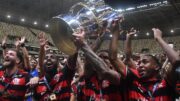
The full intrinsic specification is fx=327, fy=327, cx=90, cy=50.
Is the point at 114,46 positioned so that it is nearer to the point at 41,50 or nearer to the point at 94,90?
the point at 94,90

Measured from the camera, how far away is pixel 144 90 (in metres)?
A: 3.68

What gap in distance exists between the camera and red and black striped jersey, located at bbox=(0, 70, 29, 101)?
4.81 m

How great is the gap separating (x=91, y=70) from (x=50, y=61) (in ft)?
Answer: 2.74

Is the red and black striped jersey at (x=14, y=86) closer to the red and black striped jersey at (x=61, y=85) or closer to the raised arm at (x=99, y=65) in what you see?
the red and black striped jersey at (x=61, y=85)

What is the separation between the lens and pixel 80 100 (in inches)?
175

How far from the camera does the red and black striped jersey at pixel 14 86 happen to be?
4.81m

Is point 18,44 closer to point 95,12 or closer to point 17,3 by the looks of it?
point 95,12

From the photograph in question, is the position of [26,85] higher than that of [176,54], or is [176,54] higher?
[176,54]

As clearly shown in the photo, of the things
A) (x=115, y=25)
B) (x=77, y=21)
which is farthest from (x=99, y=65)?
(x=77, y=21)

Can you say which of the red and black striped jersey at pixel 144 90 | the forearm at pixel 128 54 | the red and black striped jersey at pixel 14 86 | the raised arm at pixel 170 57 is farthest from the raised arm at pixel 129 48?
the red and black striped jersey at pixel 14 86

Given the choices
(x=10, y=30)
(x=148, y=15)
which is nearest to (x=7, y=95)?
(x=10, y=30)

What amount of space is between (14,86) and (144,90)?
2.10 metres

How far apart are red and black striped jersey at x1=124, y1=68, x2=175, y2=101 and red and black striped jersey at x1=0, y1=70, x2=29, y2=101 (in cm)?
188

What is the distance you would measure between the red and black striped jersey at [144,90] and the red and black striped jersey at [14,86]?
188cm
